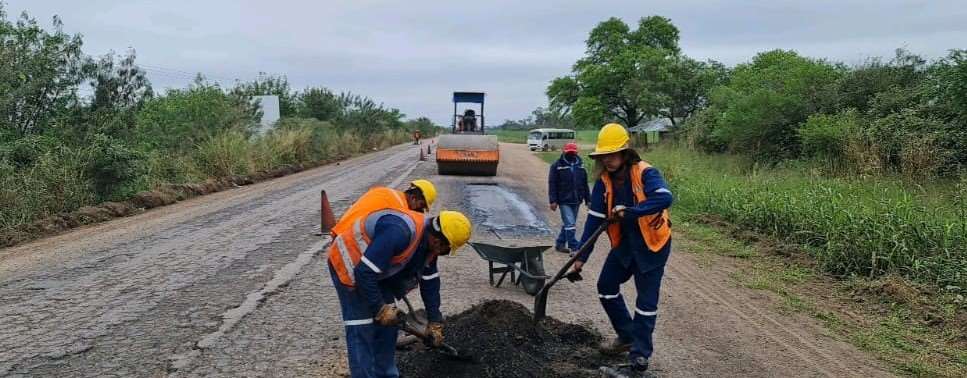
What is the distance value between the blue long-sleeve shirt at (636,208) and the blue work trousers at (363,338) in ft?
5.40

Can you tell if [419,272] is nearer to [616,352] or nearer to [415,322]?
[415,322]

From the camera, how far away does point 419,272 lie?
3977 millimetres

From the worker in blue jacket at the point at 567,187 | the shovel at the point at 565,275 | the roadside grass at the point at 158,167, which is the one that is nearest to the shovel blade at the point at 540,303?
the shovel at the point at 565,275

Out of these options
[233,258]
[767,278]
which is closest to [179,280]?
[233,258]

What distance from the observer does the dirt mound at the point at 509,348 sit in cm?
420

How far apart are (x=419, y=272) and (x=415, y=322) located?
45cm

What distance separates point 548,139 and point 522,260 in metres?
42.7

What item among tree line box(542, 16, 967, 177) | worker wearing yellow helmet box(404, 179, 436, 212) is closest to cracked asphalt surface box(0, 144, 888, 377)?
worker wearing yellow helmet box(404, 179, 436, 212)

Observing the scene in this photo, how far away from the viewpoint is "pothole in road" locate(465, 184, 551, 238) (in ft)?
34.0

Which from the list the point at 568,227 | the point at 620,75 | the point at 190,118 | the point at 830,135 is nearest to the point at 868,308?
the point at 568,227

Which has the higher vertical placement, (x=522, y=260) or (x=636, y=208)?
(x=636, y=208)

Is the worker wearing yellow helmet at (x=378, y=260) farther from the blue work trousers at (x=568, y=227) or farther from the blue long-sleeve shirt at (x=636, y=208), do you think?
the blue work trousers at (x=568, y=227)

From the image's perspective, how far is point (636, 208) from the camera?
13.8ft

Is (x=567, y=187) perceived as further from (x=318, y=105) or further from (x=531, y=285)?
(x=318, y=105)
